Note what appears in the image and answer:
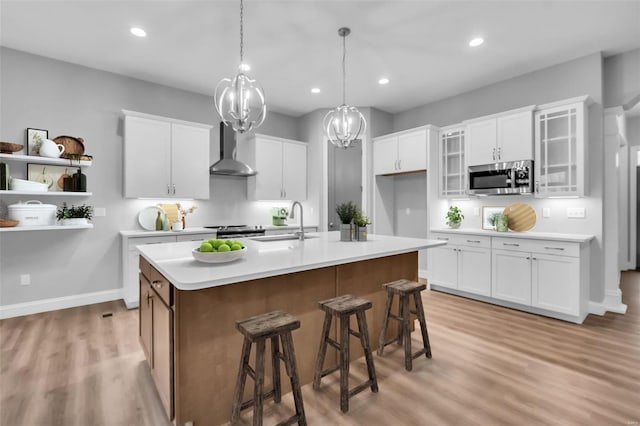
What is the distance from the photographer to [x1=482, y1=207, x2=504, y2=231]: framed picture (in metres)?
4.39

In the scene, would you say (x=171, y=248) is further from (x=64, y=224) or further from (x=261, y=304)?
(x=64, y=224)

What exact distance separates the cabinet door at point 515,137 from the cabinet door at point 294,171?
3.10 meters

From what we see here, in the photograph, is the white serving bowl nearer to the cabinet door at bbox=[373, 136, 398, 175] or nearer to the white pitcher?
the white pitcher

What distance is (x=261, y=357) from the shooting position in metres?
1.61

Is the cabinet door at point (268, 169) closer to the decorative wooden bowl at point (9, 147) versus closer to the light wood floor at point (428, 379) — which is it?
the light wood floor at point (428, 379)

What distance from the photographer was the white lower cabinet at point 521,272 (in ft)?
10.9

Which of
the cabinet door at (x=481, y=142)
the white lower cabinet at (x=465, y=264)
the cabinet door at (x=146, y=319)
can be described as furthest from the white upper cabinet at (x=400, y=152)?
the cabinet door at (x=146, y=319)

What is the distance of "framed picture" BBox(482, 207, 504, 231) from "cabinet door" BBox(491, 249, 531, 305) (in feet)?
2.22

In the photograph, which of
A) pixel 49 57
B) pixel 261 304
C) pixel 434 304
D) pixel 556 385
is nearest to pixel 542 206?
pixel 434 304

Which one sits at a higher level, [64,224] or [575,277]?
[64,224]

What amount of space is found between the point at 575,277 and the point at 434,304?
4.81ft

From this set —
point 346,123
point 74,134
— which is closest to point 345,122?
point 346,123

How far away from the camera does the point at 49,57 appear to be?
3.74 meters

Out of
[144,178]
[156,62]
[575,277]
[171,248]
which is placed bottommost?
[575,277]
